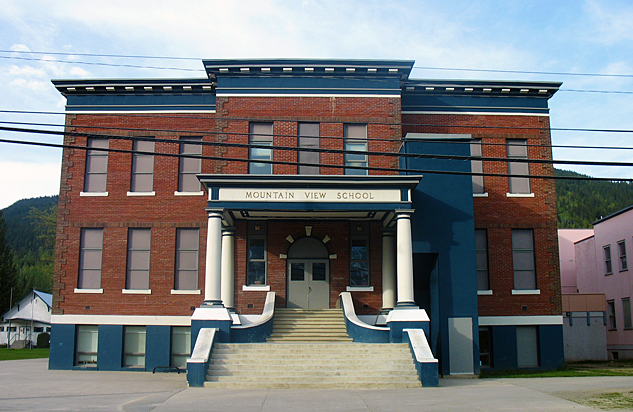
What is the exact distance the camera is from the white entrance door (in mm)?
23203

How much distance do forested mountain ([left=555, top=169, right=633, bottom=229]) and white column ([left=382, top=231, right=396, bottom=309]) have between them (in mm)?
80467

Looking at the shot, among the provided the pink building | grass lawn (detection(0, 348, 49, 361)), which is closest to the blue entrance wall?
the pink building

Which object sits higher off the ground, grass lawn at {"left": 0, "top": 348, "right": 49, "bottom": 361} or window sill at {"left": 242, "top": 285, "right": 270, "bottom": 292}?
window sill at {"left": 242, "top": 285, "right": 270, "bottom": 292}

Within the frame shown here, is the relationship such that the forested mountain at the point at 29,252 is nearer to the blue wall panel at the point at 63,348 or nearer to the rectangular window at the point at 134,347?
the blue wall panel at the point at 63,348

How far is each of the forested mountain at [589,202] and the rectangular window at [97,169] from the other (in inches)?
3321

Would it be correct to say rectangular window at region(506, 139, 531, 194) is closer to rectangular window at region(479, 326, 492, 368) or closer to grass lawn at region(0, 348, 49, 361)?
rectangular window at region(479, 326, 492, 368)

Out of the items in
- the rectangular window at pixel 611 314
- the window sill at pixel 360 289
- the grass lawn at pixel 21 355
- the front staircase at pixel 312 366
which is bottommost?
the grass lawn at pixel 21 355

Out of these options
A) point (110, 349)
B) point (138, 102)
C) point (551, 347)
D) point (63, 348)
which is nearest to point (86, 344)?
point (63, 348)

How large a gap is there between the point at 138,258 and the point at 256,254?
498 cm

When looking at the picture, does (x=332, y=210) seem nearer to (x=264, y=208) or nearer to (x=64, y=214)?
(x=264, y=208)

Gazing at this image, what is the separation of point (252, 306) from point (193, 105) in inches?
344

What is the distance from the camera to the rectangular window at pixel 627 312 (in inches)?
1275

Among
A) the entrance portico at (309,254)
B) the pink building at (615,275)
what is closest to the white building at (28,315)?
the entrance portico at (309,254)

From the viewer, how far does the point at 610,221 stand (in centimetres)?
3416
